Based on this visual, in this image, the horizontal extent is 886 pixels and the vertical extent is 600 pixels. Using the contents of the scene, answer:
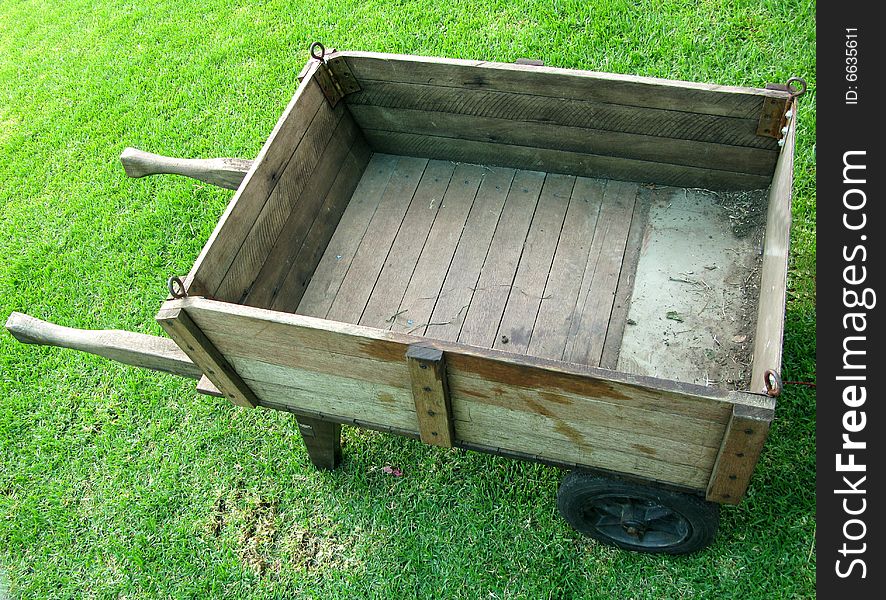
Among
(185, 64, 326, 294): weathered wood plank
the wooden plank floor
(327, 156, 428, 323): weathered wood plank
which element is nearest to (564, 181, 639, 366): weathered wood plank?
the wooden plank floor

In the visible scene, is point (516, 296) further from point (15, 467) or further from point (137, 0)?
point (137, 0)

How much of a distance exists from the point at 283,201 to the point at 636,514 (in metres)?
1.76

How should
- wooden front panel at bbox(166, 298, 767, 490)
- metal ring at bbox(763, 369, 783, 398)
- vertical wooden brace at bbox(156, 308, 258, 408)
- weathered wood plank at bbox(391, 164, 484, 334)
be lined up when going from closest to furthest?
metal ring at bbox(763, 369, 783, 398), wooden front panel at bbox(166, 298, 767, 490), vertical wooden brace at bbox(156, 308, 258, 408), weathered wood plank at bbox(391, 164, 484, 334)

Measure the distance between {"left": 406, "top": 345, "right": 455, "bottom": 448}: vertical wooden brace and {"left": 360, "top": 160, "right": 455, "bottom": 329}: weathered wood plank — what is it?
62 centimetres

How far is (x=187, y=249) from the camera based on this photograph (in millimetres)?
4172

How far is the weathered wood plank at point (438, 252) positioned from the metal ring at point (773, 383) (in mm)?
1343

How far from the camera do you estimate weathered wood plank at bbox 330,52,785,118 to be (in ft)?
9.07

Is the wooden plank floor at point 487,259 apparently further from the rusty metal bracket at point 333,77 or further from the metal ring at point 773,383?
the metal ring at point 773,383

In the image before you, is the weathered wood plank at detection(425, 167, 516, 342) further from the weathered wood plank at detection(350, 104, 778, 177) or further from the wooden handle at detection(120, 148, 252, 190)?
the wooden handle at detection(120, 148, 252, 190)

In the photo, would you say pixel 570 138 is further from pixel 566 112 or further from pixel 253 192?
pixel 253 192

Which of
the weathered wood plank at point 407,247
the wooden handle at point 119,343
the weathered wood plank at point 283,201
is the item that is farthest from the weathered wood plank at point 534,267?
the wooden handle at point 119,343

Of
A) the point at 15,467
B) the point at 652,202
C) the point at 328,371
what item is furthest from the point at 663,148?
the point at 15,467

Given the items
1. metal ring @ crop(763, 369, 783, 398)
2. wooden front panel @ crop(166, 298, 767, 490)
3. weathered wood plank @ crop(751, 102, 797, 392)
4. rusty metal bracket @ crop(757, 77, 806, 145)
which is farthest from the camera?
rusty metal bracket @ crop(757, 77, 806, 145)

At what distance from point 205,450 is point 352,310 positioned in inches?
39.6
